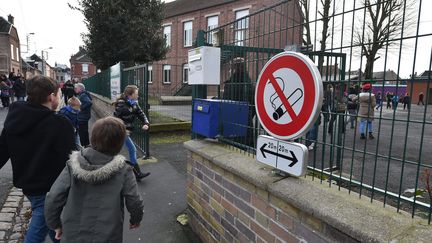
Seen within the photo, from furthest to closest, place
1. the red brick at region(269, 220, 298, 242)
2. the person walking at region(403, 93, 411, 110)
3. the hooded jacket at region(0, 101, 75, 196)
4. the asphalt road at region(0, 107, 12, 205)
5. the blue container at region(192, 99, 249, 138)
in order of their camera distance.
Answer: the asphalt road at region(0, 107, 12, 205) < the blue container at region(192, 99, 249, 138) < the hooded jacket at region(0, 101, 75, 196) < the red brick at region(269, 220, 298, 242) < the person walking at region(403, 93, 411, 110)

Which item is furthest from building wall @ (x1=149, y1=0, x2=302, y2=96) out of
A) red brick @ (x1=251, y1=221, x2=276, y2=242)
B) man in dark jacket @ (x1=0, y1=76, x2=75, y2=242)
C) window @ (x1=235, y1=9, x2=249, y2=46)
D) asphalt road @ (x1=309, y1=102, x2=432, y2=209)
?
red brick @ (x1=251, y1=221, x2=276, y2=242)

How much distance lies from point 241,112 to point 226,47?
0.77 metres

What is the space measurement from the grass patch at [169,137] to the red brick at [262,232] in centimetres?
650

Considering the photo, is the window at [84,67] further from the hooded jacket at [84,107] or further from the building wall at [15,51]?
the hooded jacket at [84,107]

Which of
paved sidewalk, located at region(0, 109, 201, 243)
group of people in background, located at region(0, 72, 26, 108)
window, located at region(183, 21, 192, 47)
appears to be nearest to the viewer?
paved sidewalk, located at region(0, 109, 201, 243)

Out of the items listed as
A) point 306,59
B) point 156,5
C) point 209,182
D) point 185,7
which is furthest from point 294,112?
point 185,7

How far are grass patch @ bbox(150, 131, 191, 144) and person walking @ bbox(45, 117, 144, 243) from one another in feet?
21.2

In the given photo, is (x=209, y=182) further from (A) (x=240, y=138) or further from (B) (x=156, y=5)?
(B) (x=156, y=5)

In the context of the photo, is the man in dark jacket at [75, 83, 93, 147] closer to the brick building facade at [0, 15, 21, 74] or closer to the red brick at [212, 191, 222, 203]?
the red brick at [212, 191, 222, 203]

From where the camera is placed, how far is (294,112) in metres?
2.04

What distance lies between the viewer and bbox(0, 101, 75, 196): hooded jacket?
2693mm

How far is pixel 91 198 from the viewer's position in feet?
7.42

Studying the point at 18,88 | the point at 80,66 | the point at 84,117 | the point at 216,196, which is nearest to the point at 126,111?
the point at 84,117

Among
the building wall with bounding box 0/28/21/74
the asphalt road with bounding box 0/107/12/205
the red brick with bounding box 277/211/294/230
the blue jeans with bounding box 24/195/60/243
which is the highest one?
the building wall with bounding box 0/28/21/74
